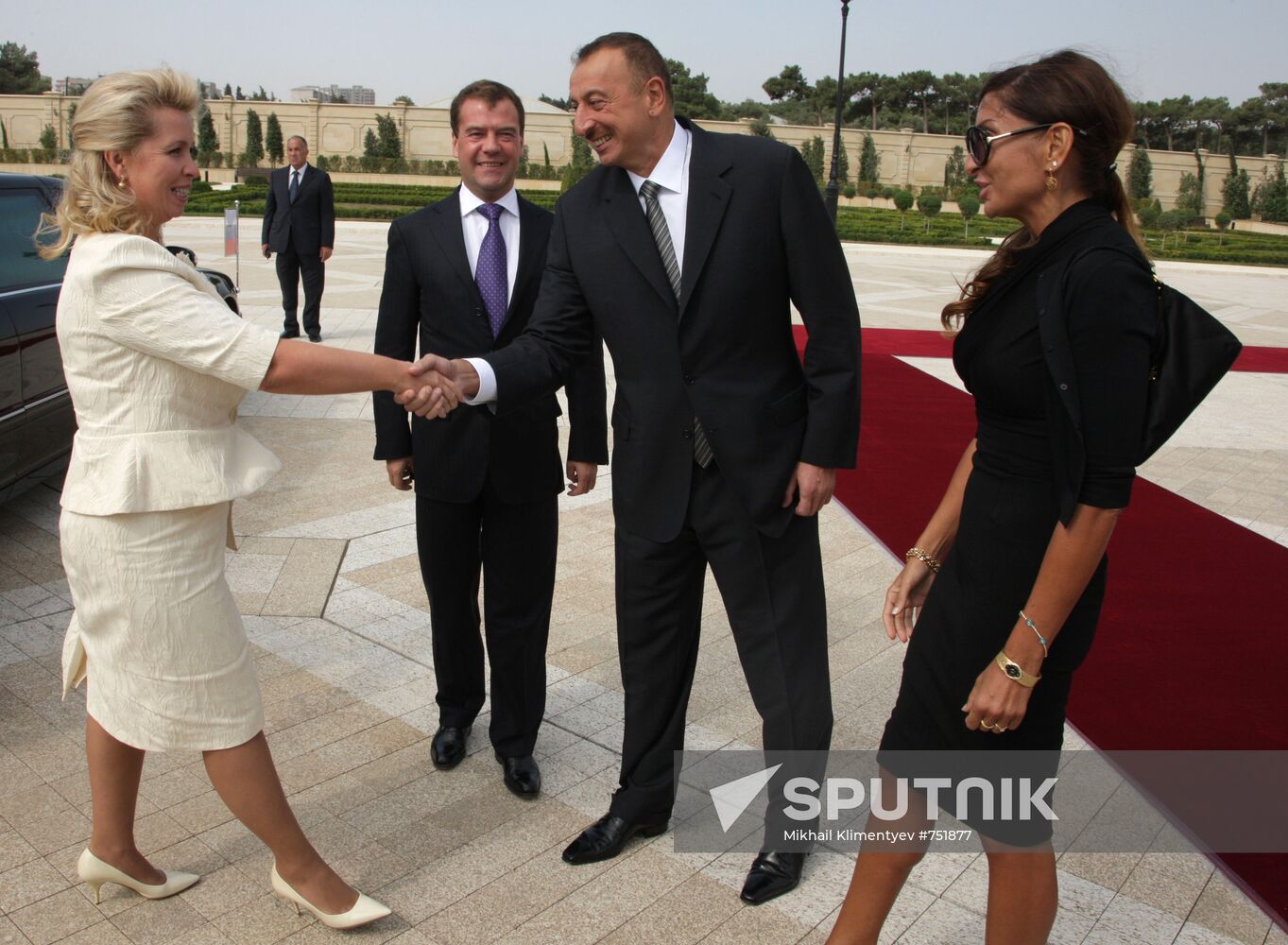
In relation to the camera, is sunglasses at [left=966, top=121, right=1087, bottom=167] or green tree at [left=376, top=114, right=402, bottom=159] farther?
green tree at [left=376, top=114, right=402, bottom=159]

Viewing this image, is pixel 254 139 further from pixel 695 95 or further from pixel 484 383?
pixel 484 383

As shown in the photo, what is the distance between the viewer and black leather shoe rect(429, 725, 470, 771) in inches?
128

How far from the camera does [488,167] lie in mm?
3066

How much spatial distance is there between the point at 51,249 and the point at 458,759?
5.92 ft

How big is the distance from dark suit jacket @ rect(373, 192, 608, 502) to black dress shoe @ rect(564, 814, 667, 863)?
0.93m

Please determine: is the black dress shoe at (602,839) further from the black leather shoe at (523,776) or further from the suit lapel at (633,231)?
the suit lapel at (633,231)

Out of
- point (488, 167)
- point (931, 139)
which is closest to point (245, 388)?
point (488, 167)

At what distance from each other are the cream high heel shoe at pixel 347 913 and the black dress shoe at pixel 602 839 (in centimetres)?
52

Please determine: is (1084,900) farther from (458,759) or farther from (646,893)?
(458,759)

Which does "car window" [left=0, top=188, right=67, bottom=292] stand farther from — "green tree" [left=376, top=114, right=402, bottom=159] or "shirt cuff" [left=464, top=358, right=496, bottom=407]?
"green tree" [left=376, top=114, right=402, bottom=159]

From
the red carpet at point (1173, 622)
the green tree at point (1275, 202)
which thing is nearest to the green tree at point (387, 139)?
the green tree at point (1275, 202)

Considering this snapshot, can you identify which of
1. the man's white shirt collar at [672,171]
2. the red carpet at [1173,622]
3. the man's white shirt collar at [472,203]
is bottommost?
the red carpet at [1173,622]

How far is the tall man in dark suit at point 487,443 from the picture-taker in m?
3.10

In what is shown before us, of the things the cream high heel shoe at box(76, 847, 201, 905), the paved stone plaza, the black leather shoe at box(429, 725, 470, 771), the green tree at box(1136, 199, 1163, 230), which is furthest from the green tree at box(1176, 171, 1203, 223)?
the cream high heel shoe at box(76, 847, 201, 905)
